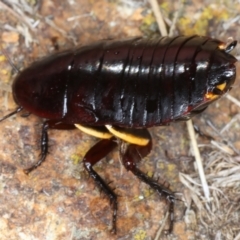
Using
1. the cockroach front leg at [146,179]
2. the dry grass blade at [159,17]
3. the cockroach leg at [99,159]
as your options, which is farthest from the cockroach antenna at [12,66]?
the dry grass blade at [159,17]

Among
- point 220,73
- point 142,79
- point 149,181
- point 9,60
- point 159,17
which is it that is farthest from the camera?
point 159,17

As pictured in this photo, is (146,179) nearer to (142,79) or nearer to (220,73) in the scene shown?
(142,79)

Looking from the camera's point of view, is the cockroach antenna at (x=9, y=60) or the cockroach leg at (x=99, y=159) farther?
the cockroach antenna at (x=9, y=60)

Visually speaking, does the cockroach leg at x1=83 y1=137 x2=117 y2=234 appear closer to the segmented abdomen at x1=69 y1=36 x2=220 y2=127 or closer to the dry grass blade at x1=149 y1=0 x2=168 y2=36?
the segmented abdomen at x1=69 y1=36 x2=220 y2=127

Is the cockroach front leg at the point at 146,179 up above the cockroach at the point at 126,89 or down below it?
below

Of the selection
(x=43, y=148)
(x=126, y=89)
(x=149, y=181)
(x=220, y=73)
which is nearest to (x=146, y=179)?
(x=149, y=181)

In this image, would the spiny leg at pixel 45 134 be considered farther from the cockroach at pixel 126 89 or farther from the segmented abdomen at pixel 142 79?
the segmented abdomen at pixel 142 79

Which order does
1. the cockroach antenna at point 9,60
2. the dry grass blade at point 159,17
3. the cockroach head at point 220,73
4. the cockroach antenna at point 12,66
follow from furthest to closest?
the dry grass blade at point 159,17 → the cockroach antenna at point 9,60 → the cockroach antenna at point 12,66 → the cockroach head at point 220,73

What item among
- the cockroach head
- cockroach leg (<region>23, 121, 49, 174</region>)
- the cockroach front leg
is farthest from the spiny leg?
the cockroach head
